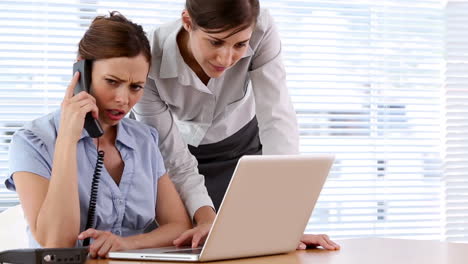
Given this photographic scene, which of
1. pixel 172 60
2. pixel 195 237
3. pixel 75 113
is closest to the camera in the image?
pixel 195 237

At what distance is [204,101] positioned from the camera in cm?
236

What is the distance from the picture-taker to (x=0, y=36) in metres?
3.46

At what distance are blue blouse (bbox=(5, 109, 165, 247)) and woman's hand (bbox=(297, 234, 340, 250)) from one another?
44 cm

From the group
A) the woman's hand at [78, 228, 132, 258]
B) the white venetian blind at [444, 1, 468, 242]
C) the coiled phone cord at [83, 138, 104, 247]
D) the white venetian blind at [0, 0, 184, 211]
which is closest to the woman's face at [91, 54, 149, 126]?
the coiled phone cord at [83, 138, 104, 247]

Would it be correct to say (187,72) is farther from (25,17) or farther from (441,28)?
(441,28)

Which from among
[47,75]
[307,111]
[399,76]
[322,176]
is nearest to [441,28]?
[399,76]

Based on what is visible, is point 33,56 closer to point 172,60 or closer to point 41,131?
point 172,60

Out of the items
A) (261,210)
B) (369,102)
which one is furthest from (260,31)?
(369,102)

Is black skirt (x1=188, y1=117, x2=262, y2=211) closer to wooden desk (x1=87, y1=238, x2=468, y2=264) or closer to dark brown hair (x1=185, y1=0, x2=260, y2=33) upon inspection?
dark brown hair (x1=185, y1=0, x2=260, y2=33)

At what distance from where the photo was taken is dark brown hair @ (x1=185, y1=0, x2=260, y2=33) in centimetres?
186

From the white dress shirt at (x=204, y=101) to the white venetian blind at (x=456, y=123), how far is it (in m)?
2.09

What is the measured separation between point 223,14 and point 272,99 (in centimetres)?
53

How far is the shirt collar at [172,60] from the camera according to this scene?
213cm

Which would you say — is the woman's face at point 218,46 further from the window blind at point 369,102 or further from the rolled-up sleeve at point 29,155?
the window blind at point 369,102
